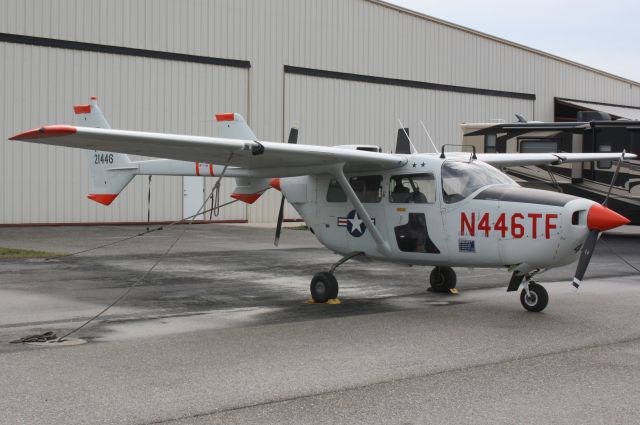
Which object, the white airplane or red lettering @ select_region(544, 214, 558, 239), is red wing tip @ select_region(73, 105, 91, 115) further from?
red lettering @ select_region(544, 214, 558, 239)

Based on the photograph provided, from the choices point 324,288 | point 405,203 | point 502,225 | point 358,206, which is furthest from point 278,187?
point 502,225

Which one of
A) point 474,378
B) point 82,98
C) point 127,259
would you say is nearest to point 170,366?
point 474,378

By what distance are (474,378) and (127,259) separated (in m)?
11.4

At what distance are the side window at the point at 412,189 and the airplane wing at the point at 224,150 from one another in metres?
0.24

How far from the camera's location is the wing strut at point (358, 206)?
1131cm

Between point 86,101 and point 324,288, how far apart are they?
684 inches

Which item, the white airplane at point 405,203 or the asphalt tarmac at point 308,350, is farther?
the white airplane at point 405,203

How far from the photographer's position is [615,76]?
42812mm

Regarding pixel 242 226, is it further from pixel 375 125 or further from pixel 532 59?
pixel 532 59

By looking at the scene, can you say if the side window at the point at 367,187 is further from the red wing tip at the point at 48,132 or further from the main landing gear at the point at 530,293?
the red wing tip at the point at 48,132

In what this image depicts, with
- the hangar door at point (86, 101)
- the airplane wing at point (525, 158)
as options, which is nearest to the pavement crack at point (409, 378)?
the airplane wing at point (525, 158)

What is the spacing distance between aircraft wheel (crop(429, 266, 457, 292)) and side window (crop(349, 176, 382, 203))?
1816 millimetres

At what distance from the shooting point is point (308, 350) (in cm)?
796

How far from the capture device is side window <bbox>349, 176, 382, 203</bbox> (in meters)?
11.6
